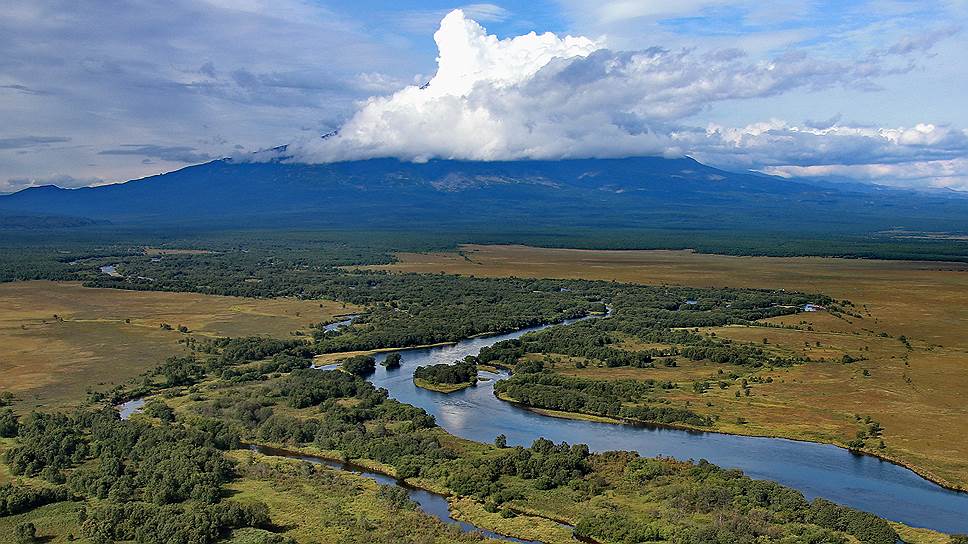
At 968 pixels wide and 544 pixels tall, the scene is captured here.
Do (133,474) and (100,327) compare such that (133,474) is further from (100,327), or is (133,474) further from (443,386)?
(100,327)

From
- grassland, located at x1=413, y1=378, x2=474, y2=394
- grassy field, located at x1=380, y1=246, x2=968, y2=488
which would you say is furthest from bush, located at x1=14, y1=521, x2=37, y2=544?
grassy field, located at x1=380, y1=246, x2=968, y2=488

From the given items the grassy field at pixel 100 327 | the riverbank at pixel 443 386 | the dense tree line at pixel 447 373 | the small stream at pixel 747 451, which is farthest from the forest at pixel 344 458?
the grassy field at pixel 100 327

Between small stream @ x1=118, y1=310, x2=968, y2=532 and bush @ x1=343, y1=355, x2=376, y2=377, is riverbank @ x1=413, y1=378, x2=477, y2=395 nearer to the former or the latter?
small stream @ x1=118, y1=310, x2=968, y2=532

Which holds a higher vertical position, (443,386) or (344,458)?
(443,386)

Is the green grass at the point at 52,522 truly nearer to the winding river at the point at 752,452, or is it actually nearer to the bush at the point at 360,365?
the winding river at the point at 752,452

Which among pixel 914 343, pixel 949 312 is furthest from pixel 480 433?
pixel 949 312

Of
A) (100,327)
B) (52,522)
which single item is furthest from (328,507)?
(100,327)
